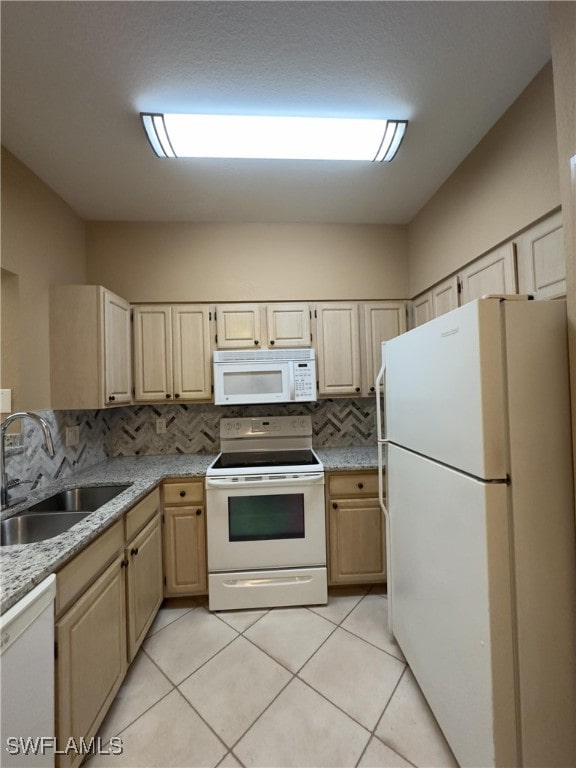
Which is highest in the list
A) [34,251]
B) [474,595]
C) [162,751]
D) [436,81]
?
[436,81]

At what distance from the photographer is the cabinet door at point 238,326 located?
2.45 metres

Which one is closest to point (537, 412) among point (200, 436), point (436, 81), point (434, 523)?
point (434, 523)

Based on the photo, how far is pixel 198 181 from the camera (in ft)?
6.42

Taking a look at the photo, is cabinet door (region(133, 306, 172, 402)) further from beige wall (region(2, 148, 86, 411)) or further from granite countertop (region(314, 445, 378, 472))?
granite countertop (region(314, 445, 378, 472))

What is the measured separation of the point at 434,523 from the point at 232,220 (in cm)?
239

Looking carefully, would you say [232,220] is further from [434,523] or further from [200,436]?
[434,523]

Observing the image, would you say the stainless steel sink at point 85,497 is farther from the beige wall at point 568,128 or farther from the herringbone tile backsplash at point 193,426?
the beige wall at point 568,128

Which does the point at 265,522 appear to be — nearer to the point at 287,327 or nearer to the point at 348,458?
the point at 348,458

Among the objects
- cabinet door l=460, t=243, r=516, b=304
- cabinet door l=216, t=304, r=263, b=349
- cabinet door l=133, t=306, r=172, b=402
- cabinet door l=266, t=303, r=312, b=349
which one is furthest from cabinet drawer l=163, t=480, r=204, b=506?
cabinet door l=460, t=243, r=516, b=304

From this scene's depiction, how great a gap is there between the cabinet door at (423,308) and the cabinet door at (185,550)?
2053mm

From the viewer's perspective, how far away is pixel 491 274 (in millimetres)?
1650

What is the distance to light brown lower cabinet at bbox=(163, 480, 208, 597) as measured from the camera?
2027mm

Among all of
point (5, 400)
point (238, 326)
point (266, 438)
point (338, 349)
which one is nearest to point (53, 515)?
point (5, 400)

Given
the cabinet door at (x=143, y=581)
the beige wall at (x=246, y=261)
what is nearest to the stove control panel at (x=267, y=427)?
the cabinet door at (x=143, y=581)
